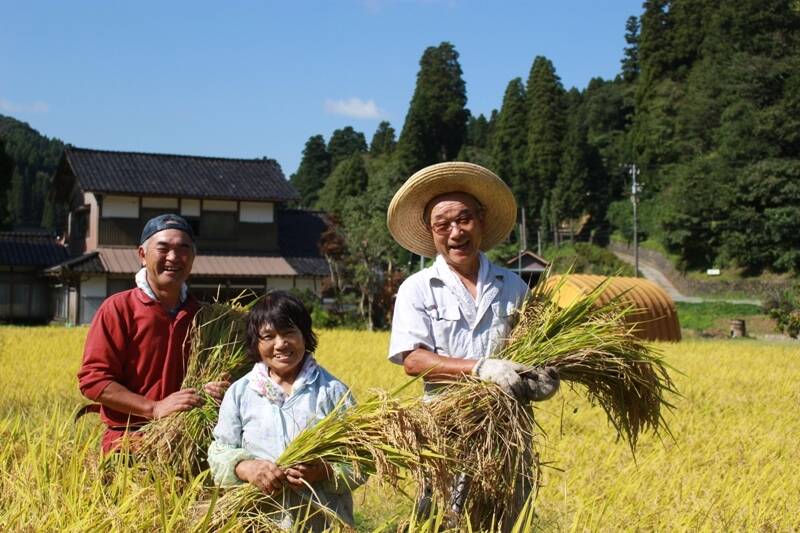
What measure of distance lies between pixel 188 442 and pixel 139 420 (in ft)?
0.89

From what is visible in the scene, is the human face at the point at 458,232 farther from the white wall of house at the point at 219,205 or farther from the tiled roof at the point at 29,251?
the tiled roof at the point at 29,251

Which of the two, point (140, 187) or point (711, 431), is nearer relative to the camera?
point (711, 431)

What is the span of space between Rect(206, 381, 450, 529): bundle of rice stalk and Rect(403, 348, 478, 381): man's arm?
253 millimetres

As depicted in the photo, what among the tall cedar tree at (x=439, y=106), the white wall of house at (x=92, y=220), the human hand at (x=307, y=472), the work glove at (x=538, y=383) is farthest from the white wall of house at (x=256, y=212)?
the tall cedar tree at (x=439, y=106)

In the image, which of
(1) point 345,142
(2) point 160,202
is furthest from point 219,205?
(1) point 345,142

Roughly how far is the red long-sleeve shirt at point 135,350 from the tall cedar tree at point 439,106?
40958mm

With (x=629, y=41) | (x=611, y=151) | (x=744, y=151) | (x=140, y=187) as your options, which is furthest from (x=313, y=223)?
(x=629, y=41)

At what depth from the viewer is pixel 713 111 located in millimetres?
36031

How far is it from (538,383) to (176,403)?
3.73 feet

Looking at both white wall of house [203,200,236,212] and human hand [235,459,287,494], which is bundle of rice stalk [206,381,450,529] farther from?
white wall of house [203,200,236,212]

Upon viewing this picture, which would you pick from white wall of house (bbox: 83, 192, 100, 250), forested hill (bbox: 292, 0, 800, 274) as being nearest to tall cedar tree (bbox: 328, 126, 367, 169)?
forested hill (bbox: 292, 0, 800, 274)

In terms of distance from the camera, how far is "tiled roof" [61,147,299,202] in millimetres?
20938

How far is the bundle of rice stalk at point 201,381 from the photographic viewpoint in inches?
96.8

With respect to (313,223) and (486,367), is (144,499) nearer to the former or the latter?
(486,367)
